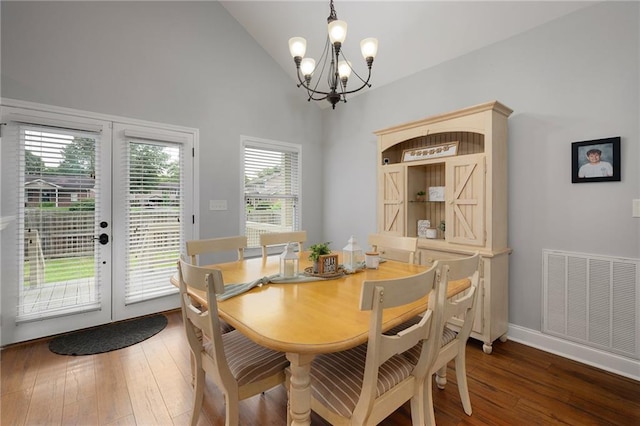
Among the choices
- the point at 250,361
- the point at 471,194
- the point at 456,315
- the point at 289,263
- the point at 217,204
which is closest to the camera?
the point at 250,361

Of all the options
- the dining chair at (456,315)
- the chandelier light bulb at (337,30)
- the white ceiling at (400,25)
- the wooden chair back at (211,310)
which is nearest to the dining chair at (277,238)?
the wooden chair back at (211,310)

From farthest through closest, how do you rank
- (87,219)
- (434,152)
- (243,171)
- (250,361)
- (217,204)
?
(243,171)
(217,204)
(434,152)
(87,219)
(250,361)

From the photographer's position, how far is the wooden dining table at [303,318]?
103 centimetres

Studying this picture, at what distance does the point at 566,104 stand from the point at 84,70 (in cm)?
427

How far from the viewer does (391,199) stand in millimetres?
3281

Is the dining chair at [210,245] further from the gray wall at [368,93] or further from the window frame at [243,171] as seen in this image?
the window frame at [243,171]

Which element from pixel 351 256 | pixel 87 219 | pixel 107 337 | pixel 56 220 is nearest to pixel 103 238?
pixel 87 219

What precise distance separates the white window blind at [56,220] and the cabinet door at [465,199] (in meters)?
3.39

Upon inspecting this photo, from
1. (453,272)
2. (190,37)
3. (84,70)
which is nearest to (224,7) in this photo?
(190,37)

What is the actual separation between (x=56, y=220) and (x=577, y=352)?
15.1 feet

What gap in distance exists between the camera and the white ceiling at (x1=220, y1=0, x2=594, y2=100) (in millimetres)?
2551

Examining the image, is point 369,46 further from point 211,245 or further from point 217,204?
point 217,204

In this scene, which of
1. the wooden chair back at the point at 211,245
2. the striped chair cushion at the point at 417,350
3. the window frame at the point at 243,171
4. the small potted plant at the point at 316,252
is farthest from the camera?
the window frame at the point at 243,171

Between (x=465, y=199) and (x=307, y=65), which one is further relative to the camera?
(x=465, y=199)
